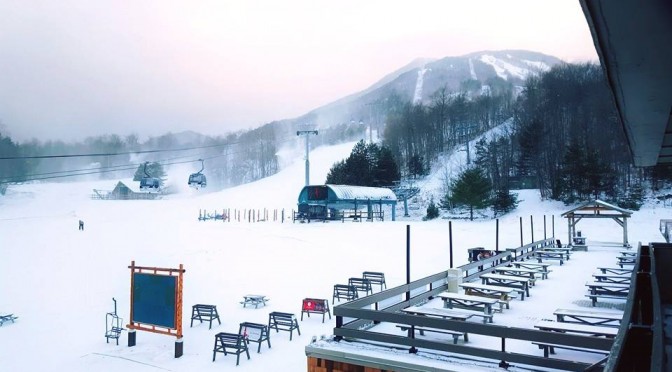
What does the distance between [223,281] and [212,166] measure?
123110mm

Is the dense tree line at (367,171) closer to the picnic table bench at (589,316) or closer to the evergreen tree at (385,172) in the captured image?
the evergreen tree at (385,172)

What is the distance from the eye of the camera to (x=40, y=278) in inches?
981

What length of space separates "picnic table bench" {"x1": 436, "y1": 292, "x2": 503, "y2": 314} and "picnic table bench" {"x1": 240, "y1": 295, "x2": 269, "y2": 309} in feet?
32.2

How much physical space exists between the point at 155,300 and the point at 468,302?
10386mm

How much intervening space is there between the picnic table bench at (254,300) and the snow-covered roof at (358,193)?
28547 millimetres

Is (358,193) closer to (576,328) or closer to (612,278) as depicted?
(612,278)

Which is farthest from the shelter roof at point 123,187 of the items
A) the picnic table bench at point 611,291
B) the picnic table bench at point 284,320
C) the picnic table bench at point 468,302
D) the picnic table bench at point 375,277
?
the picnic table bench at point 611,291

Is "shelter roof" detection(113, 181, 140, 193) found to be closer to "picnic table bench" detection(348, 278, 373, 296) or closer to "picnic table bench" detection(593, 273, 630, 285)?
"picnic table bench" detection(348, 278, 373, 296)

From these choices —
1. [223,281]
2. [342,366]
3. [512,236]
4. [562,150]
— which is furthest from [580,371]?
[562,150]

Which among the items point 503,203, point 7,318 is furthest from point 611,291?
point 503,203

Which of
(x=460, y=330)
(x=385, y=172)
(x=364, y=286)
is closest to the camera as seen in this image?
(x=460, y=330)

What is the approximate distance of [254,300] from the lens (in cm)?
1809

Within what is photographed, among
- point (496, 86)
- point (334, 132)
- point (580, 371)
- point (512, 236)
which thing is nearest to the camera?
point (580, 371)

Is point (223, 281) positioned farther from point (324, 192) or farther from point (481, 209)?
point (481, 209)
